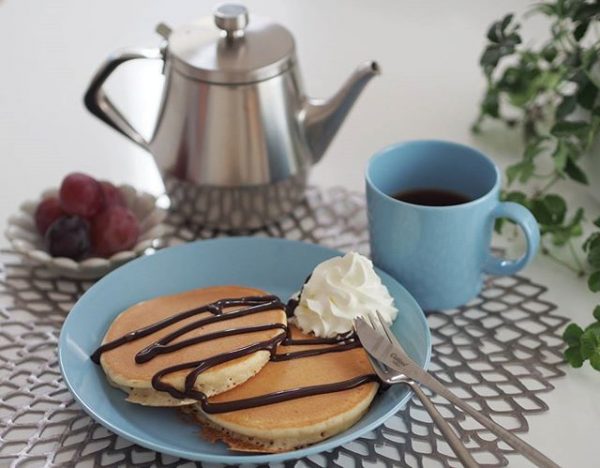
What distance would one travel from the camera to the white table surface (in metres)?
1.10

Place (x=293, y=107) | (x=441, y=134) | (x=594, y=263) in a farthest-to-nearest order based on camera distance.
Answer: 1. (x=441, y=134)
2. (x=293, y=107)
3. (x=594, y=263)

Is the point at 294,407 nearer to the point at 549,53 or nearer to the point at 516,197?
the point at 516,197

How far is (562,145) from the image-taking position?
0.96 m

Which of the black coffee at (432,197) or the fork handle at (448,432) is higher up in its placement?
the black coffee at (432,197)

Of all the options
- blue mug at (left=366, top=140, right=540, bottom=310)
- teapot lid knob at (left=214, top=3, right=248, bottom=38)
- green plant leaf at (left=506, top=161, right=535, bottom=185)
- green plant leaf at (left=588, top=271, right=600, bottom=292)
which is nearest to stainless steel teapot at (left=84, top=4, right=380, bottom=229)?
teapot lid knob at (left=214, top=3, right=248, bottom=38)

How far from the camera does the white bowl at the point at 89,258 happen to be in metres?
0.91

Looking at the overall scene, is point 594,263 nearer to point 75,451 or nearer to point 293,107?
point 293,107

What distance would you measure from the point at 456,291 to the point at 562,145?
8.9 inches

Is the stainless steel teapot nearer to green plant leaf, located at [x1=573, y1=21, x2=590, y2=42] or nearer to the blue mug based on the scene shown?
the blue mug

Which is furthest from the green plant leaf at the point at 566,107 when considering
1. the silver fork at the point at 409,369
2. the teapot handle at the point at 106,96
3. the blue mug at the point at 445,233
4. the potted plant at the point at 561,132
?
the teapot handle at the point at 106,96

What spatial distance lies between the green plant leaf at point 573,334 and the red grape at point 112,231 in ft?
1.57

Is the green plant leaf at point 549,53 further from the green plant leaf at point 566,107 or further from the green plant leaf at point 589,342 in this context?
the green plant leaf at point 589,342

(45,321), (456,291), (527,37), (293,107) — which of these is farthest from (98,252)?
(527,37)

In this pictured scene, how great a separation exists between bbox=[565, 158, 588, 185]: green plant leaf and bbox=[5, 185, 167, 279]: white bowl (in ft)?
1.56
